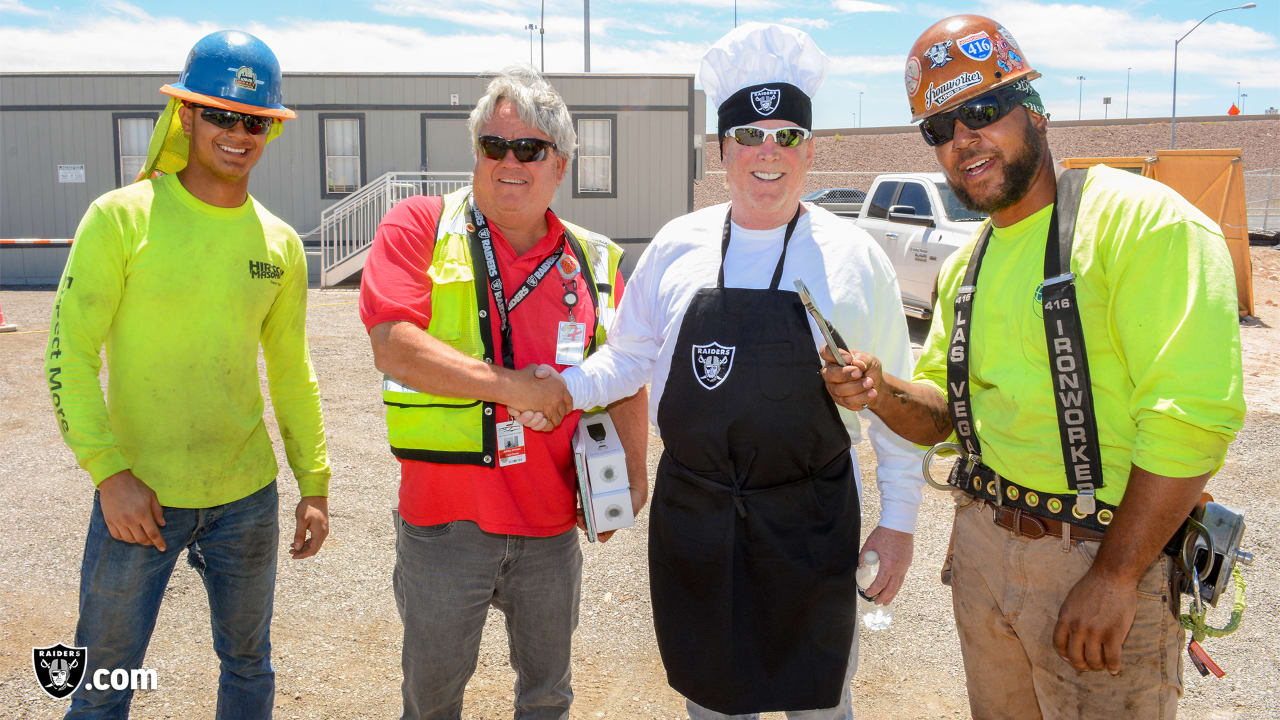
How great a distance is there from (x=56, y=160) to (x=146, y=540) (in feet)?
64.5

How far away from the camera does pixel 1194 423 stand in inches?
72.8

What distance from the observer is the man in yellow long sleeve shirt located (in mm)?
2521

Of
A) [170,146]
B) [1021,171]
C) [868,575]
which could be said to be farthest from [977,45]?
[170,146]

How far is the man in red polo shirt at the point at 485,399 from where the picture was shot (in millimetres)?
2617

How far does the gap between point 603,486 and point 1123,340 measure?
4.78 feet

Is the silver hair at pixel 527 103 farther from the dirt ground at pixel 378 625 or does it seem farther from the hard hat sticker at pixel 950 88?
the dirt ground at pixel 378 625

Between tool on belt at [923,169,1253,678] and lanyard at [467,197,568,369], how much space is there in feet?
4.64

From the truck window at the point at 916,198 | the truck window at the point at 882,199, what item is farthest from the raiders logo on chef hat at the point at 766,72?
the truck window at the point at 882,199

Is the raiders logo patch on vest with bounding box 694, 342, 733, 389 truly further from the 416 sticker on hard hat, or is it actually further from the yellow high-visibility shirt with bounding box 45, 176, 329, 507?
the yellow high-visibility shirt with bounding box 45, 176, 329, 507

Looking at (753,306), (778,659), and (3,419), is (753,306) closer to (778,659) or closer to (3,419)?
(778,659)

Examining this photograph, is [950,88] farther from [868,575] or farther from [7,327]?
[7,327]

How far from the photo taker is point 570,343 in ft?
9.08

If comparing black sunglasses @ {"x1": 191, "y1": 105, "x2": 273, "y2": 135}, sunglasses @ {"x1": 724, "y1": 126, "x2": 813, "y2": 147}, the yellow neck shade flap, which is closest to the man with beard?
sunglasses @ {"x1": 724, "y1": 126, "x2": 813, "y2": 147}

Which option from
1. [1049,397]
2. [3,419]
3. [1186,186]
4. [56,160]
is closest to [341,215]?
[56,160]
